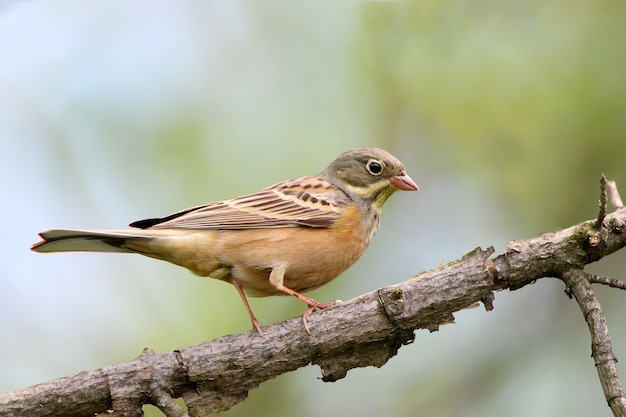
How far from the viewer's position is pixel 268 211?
7160 mm

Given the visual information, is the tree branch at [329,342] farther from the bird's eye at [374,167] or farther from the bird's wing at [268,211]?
the bird's eye at [374,167]

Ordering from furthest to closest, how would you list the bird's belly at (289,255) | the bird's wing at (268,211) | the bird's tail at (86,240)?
the bird's wing at (268,211) < the bird's belly at (289,255) < the bird's tail at (86,240)

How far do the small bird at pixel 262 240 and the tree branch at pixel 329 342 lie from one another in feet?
2.45

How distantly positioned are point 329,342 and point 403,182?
266cm

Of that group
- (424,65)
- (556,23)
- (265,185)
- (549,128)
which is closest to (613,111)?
(549,128)

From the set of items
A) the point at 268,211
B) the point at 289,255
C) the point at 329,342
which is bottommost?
the point at 329,342

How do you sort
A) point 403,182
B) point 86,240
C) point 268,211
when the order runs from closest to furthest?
point 86,240 < point 268,211 < point 403,182

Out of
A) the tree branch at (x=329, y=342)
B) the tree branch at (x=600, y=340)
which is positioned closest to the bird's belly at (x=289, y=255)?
the tree branch at (x=329, y=342)

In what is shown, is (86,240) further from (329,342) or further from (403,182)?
(403,182)

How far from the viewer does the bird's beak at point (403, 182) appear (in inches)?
297

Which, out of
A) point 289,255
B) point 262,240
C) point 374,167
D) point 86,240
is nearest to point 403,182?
point 374,167

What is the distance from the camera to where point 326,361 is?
5453 mm

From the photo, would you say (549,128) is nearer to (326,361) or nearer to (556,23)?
(556,23)

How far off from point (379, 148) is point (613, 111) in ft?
7.98
